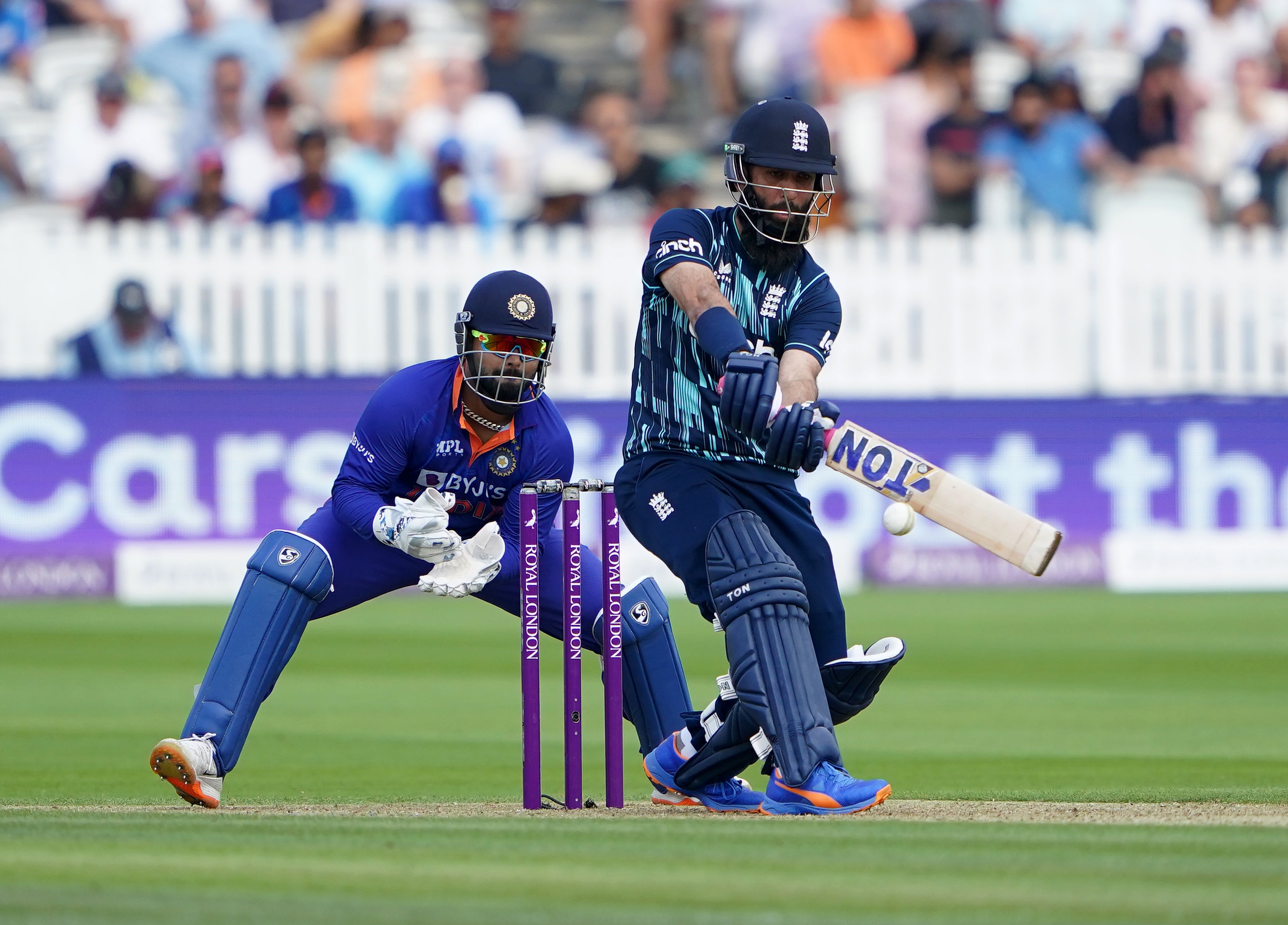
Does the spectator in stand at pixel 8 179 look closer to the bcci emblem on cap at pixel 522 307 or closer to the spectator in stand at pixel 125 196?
the spectator in stand at pixel 125 196

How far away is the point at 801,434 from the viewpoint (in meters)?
4.95

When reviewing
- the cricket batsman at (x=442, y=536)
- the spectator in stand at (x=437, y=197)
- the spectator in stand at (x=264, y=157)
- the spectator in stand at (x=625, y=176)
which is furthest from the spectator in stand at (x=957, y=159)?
the cricket batsman at (x=442, y=536)

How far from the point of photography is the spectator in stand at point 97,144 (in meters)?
14.1

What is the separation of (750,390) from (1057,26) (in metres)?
12.5

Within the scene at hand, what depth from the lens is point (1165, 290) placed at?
14078 millimetres

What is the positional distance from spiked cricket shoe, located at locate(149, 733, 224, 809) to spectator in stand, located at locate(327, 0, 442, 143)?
32.3 ft

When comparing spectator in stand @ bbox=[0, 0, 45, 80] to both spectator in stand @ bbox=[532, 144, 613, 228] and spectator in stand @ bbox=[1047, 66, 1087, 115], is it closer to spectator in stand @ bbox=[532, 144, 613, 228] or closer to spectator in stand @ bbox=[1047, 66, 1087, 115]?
spectator in stand @ bbox=[532, 144, 613, 228]

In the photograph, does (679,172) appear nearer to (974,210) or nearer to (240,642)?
(974,210)

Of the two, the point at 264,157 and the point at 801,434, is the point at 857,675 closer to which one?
the point at 801,434

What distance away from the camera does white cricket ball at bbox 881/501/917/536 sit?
490 centimetres

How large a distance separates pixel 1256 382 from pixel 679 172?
4.28 meters

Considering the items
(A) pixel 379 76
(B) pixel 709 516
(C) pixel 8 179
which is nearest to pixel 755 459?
(B) pixel 709 516

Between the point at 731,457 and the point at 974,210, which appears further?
the point at 974,210

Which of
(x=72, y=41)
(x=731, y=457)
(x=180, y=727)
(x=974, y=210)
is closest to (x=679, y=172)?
(x=974, y=210)
